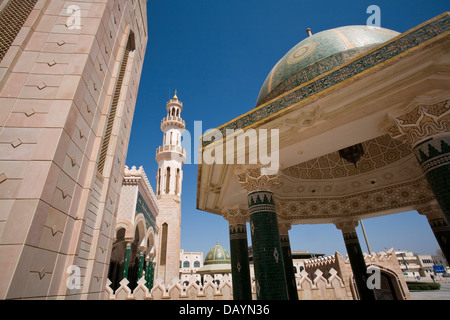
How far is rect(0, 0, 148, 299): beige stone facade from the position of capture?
9.17 ft

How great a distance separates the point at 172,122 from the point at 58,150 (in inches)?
865

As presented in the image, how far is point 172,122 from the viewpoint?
24.6 metres

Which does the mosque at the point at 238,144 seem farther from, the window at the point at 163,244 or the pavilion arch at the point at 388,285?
the window at the point at 163,244

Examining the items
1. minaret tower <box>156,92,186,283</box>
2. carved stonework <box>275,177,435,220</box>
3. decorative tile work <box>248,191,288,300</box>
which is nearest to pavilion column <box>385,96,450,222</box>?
decorative tile work <box>248,191,288,300</box>

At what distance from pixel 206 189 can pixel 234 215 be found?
1.39 metres

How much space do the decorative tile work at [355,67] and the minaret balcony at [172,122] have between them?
2106cm

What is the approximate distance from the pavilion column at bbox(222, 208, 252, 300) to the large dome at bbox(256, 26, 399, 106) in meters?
3.45

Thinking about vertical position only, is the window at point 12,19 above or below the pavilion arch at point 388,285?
above

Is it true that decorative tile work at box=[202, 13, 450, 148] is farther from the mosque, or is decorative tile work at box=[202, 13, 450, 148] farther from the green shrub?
the green shrub

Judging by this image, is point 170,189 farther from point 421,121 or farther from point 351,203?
point 421,121

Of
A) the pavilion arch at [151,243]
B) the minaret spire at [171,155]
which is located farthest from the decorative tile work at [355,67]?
the minaret spire at [171,155]

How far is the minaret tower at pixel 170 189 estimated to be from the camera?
19.3 metres

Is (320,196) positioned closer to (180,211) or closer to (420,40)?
(420,40)
